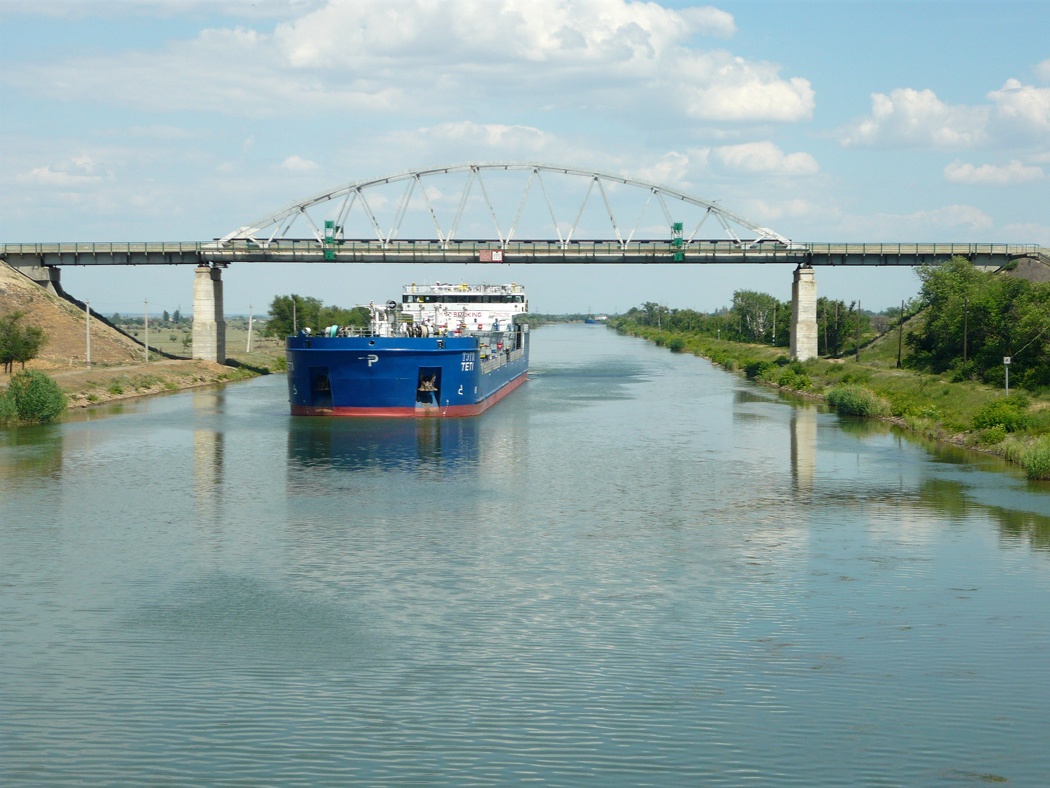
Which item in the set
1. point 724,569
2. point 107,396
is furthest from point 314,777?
point 107,396

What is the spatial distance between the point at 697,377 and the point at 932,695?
245ft

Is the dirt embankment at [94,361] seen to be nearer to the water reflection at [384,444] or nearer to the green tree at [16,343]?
the green tree at [16,343]

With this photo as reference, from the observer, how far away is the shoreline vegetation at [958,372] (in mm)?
39594

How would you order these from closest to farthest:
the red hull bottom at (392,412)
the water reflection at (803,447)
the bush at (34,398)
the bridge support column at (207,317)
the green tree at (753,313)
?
the water reflection at (803,447)
the bush at (34,398)
the red hull bottom at (392,412)
the bridge support column at (207,317)
the green tree at (753,313)

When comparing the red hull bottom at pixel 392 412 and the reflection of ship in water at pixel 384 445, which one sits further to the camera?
the red hull bottom at pixel 392 412

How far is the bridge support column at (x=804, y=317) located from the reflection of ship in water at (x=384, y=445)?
145ft

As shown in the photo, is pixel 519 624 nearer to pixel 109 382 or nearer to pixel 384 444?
pixel 384 444

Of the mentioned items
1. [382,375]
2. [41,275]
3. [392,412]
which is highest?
[41,275]

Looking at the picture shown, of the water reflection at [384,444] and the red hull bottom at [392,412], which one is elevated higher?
the red hull bottom at [392,412]

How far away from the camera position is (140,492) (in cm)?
3002

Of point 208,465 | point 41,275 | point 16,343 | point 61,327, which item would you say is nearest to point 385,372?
point 208,465

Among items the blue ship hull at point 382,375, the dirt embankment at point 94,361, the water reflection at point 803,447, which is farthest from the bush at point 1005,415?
the dirt embankment at point 94,361

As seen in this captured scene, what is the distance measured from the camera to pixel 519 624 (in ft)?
56.7

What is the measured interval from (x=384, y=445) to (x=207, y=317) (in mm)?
49704
